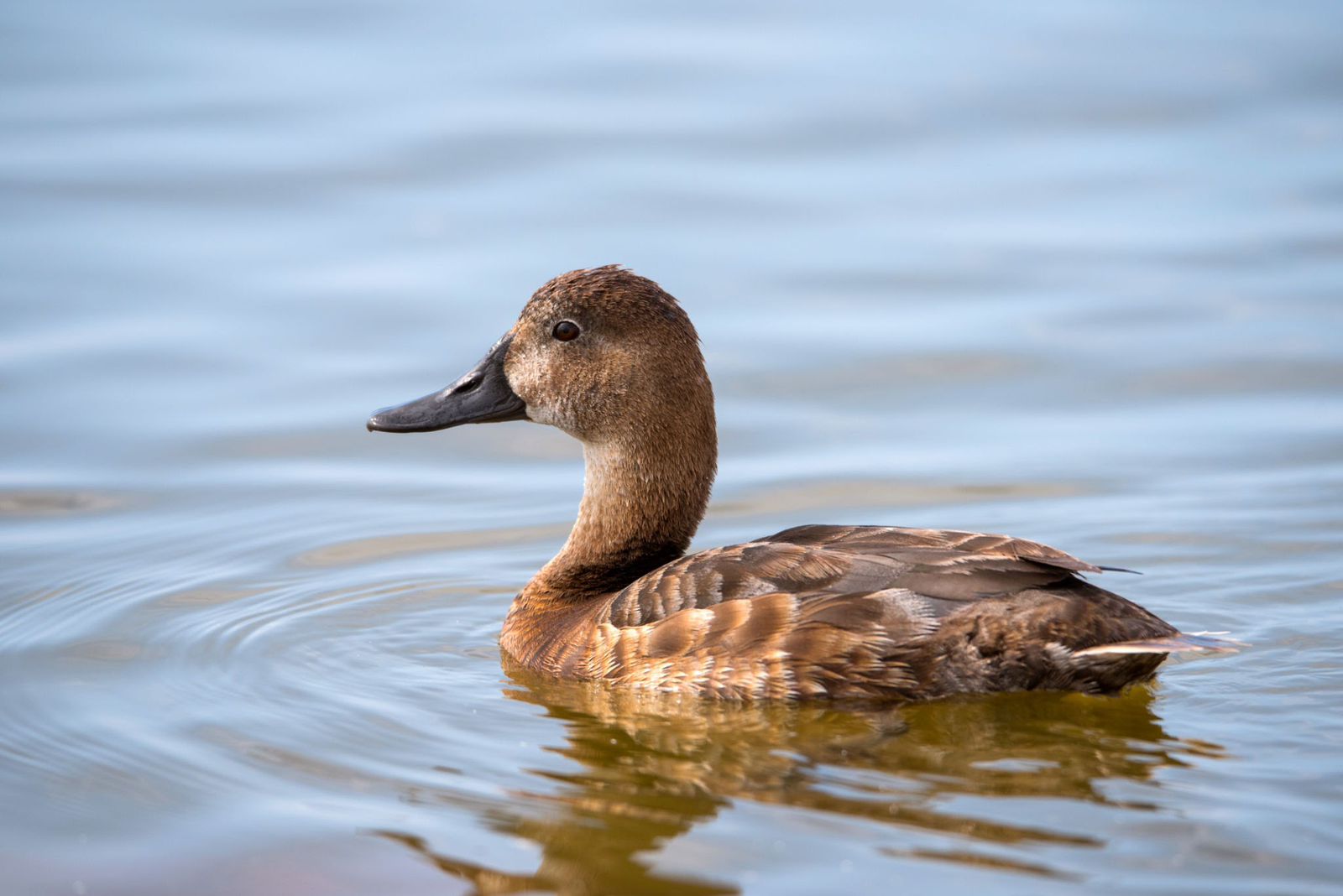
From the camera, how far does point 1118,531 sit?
8047 millimetres

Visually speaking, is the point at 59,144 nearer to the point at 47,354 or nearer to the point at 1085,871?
the point at 47,354

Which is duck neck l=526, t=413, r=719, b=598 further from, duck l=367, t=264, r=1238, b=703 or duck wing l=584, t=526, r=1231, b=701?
duck wing l=584, t=526, r=1231, b=701

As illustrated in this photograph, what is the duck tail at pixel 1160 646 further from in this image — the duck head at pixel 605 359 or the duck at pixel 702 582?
the duck head at pixel 605 359

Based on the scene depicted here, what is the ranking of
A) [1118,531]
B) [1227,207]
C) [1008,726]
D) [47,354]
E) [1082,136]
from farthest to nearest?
[1082,136]
[1227,207]
[47,354]
[1118,531]
[1008,726]

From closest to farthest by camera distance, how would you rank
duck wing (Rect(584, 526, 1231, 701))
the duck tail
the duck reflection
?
1. the duck reflection
2. the duck tail
3. duck wing (Rect(584, 526, 1231, 701))

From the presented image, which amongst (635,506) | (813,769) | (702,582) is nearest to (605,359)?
(635,506)

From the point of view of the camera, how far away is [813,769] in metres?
5.50

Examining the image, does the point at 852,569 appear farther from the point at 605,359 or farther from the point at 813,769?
the point at 605,359

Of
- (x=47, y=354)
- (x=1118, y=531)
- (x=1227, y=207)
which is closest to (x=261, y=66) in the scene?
(x=47, y=354)

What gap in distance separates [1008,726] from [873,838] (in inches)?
38.3

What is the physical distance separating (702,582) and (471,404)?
1.51 meters

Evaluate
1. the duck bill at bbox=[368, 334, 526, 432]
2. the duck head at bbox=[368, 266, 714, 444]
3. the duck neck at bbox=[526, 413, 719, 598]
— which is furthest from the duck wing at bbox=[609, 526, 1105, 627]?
the duck bill at bbox=[368, 334, 526, 432]

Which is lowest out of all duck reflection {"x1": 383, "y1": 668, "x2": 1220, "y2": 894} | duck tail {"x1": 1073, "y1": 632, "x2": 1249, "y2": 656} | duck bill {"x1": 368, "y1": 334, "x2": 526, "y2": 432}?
duck reflection {"x1": 383, "y1": 668, "x2": 1220, "y2": 894}

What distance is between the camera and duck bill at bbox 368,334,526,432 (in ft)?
23.5
